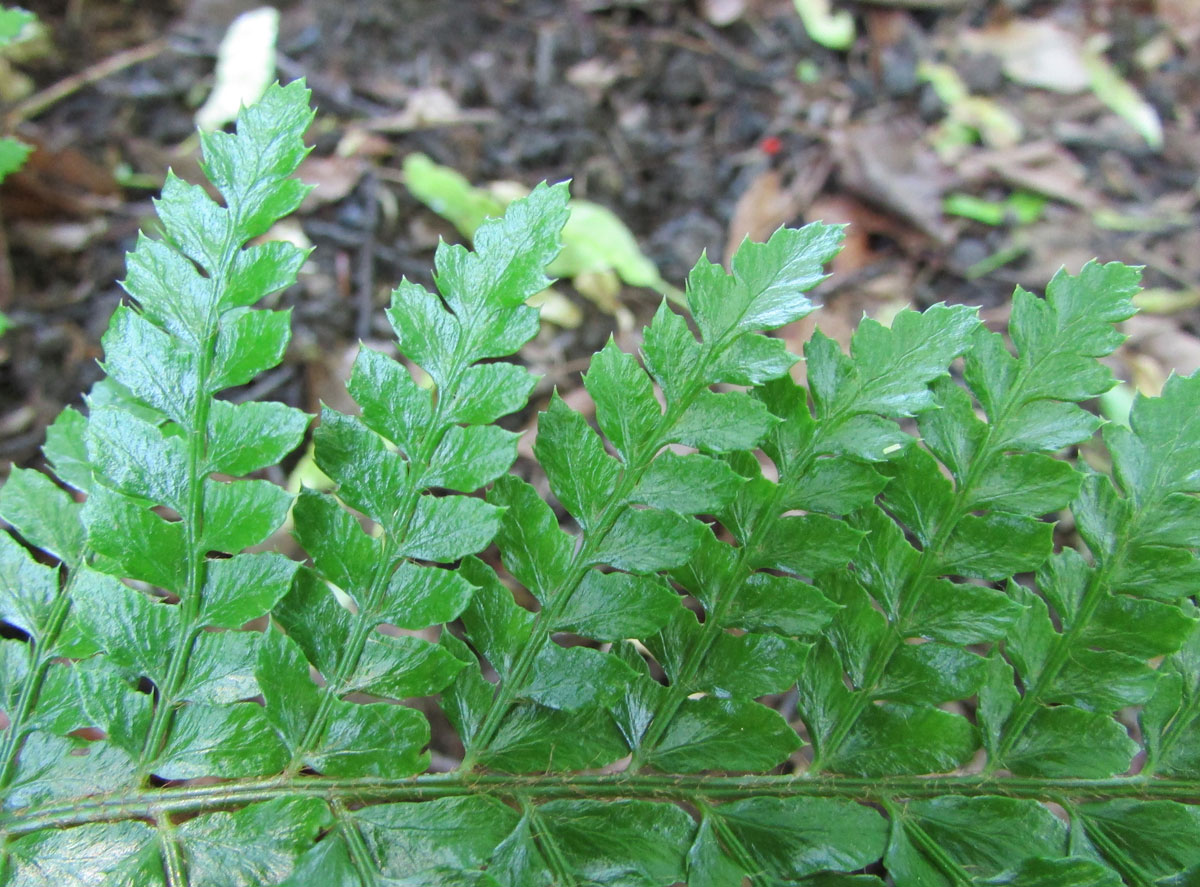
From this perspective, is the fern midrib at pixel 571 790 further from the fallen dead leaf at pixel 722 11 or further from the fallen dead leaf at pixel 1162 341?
the fallen dead leaf at pixel 722 11

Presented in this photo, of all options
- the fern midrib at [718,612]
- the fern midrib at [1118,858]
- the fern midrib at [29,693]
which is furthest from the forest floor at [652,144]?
the fern midrib at [1118,858]

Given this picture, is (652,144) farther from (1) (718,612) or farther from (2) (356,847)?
(2) (356,847)

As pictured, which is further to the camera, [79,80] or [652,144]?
[652,144]

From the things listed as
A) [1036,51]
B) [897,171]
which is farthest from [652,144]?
[1036,51]

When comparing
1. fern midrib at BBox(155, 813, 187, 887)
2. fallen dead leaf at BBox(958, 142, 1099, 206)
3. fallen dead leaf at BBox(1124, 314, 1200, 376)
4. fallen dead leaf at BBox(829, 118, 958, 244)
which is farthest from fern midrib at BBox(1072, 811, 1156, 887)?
fallen dead leaf at BBox(958, 142, 1099, 206)

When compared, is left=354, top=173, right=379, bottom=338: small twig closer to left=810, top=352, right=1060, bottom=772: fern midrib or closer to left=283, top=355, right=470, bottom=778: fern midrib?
left=283, top=355, right=470, bottom=778: fern midrib

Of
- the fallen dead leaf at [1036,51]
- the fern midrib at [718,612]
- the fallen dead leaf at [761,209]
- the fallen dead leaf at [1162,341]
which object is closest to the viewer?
the fern midrib at [718,612]
